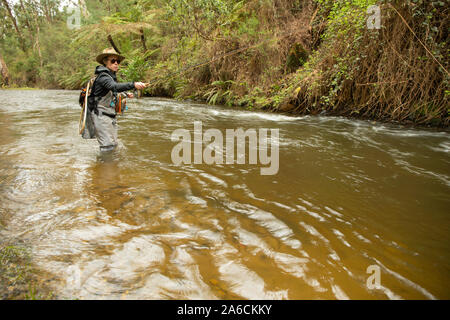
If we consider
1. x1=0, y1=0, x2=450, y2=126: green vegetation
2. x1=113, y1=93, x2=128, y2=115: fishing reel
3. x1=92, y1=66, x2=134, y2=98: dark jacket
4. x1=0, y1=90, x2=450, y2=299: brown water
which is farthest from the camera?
x1=0, y1=0, x2=450, y2=126: green vegetation

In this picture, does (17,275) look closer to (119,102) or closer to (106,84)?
(106,84)

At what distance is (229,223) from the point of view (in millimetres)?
2502

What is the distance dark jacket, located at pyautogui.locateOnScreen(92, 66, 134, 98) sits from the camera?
4.13 metres

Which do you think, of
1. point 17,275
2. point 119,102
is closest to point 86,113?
point 119,102

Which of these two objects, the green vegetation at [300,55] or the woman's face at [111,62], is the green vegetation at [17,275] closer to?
the woman's face at [111,62]

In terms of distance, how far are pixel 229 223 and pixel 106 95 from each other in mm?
3232

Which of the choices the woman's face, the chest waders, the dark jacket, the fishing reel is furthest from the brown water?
the woman's face

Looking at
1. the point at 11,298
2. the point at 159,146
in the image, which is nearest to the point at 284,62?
the point at 159,146

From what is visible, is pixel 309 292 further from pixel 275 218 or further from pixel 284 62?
pixel 284 62

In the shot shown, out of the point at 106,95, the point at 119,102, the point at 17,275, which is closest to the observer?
the point at 17,275

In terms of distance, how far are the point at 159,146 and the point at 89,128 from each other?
127cm

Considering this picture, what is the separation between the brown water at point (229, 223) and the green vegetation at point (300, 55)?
8.92ft

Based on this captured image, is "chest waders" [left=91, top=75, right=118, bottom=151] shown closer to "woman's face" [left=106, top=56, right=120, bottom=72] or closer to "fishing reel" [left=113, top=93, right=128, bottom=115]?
"fishing reel" [left=113, top=93, right=128, bottom=115]

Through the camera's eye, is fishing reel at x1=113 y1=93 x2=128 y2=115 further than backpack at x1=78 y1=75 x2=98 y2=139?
Yes
